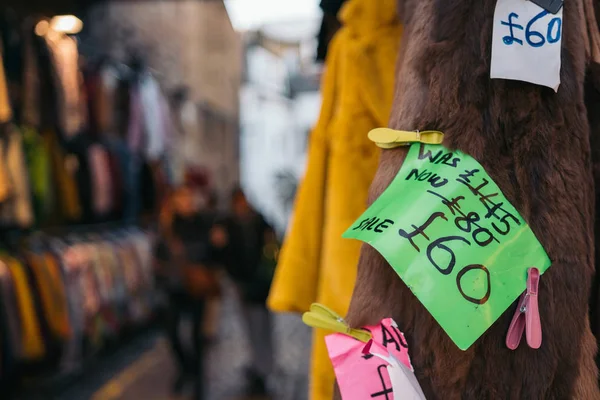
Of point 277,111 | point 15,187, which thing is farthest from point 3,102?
point 277,111

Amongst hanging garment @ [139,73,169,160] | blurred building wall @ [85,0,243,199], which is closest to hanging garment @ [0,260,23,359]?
hanging garment @ [139,73,169,160]

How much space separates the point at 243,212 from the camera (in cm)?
437

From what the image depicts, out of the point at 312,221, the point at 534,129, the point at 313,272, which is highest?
the point at 534,129

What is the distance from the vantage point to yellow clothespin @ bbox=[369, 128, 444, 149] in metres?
0.79

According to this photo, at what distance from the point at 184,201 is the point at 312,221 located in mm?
3033

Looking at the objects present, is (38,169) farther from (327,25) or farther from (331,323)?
(331,323)

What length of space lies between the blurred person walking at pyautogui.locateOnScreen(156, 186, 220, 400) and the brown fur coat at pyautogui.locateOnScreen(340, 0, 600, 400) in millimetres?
3418

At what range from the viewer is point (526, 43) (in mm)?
779

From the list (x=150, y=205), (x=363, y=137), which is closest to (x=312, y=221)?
(x=363, y=137)

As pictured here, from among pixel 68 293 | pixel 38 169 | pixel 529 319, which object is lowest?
pixel 68 293

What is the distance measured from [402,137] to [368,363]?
0.99 ft

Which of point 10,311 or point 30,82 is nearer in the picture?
point 10,311

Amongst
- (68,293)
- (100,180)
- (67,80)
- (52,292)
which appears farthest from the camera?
(100,180)

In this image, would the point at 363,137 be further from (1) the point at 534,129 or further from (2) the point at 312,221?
(1) the point at 534,129
